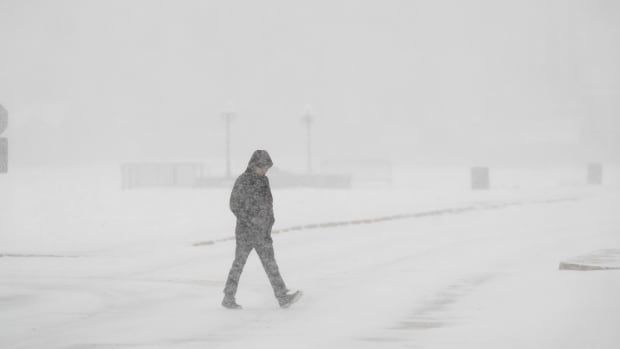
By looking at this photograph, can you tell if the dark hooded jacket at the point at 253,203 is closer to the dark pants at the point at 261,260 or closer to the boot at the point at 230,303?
the dark pants at the point at 261,260

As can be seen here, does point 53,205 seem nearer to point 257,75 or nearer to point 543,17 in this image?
point 257,75

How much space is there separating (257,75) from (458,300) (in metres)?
126

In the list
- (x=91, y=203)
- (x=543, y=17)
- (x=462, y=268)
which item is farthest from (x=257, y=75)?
(x=462, y=268)

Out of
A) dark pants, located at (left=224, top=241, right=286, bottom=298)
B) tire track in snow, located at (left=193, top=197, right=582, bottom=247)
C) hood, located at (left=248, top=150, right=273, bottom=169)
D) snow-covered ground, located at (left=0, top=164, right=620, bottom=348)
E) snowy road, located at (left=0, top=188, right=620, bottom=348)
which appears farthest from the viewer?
tire track in snow, located at (left=193, top=197, right=582, bottom=247)

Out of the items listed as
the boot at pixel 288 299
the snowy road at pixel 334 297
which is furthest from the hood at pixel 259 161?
the snowy road at pixel 334 297

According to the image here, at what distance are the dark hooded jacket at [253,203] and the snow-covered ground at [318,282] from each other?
791 mm

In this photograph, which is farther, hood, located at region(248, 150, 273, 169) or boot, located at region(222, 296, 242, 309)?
boot, located at region(222, 296, 242, 309)

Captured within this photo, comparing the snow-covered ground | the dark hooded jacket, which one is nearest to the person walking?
the dark hooded jacket

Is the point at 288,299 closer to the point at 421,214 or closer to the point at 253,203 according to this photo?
the point at 253,203

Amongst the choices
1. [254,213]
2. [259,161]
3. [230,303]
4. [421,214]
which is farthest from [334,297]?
[421,214]

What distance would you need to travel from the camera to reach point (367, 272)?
14.1 metres

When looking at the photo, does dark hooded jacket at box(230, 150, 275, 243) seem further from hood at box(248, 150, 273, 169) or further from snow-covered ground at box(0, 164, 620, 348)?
snow-covered ground at box(0, 164, 620, 348)

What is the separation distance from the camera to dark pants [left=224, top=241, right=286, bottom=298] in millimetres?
10438

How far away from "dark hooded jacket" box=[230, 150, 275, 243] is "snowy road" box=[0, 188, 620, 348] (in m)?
0.80
